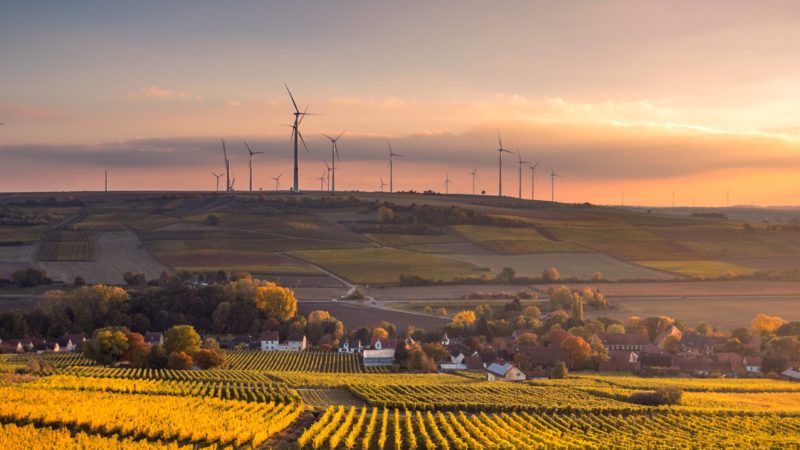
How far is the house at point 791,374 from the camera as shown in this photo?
71.5 metres

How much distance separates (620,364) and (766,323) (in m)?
22.8

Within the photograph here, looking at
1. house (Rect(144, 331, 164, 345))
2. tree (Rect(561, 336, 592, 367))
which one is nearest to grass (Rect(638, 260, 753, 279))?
tree (Rect(561, 336, 592, 367))

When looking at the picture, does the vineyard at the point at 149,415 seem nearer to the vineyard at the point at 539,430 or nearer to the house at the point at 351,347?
the vineyard at the point at 539,430

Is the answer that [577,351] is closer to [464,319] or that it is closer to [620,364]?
[620,364]

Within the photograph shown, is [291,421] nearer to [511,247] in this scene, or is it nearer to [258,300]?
[258,300]

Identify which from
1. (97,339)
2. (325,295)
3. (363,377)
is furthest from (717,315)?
(97,339)

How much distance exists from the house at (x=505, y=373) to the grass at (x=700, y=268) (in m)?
60.4

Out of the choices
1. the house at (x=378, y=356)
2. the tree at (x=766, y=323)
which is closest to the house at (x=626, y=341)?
the tree at (x=766, y=323)

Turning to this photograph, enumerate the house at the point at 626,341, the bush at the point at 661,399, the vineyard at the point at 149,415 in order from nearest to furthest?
the vineyard at the point at 149,415 → the bush at the point at 661,399 → the house at the point at 626,341

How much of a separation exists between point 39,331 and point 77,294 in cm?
638

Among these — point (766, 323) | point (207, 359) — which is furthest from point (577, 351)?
point (207, 359)

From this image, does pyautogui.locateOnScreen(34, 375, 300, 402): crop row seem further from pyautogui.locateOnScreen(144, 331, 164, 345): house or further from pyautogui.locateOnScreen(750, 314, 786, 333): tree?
pyautogui.locateOnScreen(750, 314, 786, 333): tree

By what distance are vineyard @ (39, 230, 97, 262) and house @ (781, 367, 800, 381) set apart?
87939mm

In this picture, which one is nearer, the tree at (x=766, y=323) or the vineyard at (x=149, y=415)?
the vineyard at (x=149, y=415)
